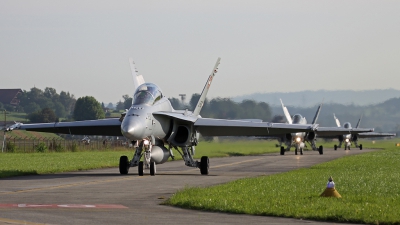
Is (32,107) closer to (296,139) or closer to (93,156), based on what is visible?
(296,139)

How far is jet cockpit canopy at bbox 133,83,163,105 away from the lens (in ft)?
82.7

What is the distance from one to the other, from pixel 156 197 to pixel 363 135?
82.1 m

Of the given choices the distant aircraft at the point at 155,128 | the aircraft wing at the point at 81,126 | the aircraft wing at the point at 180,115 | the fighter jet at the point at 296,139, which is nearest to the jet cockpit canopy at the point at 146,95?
the distant aircraft at the point at 155,128

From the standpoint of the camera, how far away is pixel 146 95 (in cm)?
2538

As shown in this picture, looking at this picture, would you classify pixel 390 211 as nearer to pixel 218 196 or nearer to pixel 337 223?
pixel 337 223

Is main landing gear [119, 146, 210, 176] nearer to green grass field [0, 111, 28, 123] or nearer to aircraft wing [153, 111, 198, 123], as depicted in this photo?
aircraft wing [153, 111, 198, 123]

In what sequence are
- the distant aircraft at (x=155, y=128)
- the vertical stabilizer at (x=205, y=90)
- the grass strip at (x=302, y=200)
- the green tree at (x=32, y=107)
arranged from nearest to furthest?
the grass strip at (x=302, y=200) → the distant aircraft at (x=155, y=128) → the vertical stabilizer at (x=205, y=90) → the green tree at (x=32, y=107)

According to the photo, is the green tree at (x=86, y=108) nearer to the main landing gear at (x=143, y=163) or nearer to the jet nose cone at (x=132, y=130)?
the main landing gear at (x=143, y=163)

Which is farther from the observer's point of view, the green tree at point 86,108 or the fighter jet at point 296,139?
the green tree at point 86,108

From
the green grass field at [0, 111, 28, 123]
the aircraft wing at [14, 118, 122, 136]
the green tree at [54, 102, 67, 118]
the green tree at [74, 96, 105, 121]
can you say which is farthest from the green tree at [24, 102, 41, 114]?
the aircraft wing at [14, 118, 122, 136]

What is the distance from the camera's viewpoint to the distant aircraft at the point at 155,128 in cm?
2455

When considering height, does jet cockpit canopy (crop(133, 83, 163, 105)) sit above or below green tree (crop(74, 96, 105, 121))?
below

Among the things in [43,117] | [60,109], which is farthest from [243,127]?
[60,109]

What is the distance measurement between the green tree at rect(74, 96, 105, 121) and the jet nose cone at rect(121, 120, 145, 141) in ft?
291
